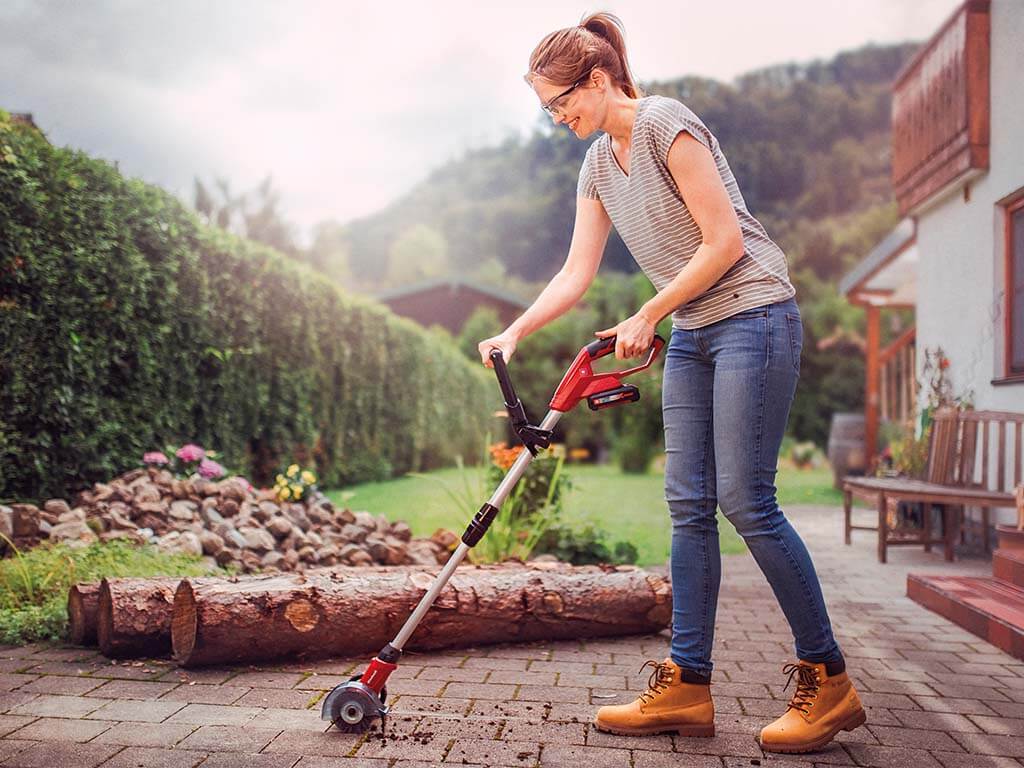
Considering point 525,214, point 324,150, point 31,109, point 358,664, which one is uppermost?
point 324,150

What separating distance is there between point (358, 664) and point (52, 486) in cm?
298

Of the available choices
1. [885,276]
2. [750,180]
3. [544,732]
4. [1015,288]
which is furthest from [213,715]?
[750,180]

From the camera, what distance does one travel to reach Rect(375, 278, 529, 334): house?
25.2 metres

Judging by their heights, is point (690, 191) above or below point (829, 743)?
above

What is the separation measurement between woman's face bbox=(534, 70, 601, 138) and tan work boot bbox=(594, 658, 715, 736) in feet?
4.58

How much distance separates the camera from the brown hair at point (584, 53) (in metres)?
2.28

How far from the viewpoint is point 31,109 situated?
A: 609 centimetres

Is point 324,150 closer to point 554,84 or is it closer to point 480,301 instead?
point 480,301

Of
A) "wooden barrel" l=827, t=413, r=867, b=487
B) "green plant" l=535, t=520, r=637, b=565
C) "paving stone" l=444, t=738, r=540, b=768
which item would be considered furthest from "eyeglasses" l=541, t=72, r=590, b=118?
"wooden barrel" l=827, t=413, r=867, b=487

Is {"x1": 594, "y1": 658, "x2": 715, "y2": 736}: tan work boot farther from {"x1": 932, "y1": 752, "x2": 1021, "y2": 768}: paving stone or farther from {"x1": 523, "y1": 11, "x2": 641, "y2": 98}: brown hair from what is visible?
{"x1": 523, "y1": 11, "x2": 641, "y2": 98}: brown hair

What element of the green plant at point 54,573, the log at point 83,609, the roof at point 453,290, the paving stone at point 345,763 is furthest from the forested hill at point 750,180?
the paving stone at point 345,763

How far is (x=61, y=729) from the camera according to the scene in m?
2.37

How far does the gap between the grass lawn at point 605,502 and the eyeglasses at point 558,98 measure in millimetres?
2586

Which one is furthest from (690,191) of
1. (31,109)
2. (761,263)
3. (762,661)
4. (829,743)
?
(31,109)
